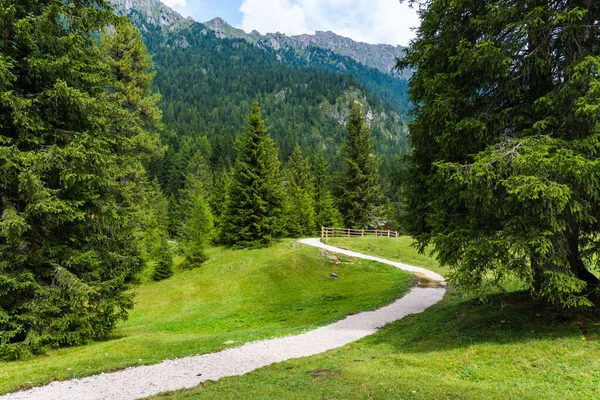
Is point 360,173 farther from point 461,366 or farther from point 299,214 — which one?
point 461,366

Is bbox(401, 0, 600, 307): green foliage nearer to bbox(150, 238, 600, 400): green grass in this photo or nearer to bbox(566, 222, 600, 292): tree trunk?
bbox(566, 222, 600, 292): tree trunk

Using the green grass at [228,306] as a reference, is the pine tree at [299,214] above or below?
above

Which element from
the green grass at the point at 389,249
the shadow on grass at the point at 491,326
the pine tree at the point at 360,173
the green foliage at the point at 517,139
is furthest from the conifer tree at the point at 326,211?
the green foliage at the point at 517,139

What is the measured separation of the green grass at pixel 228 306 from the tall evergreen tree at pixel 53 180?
3.54ft

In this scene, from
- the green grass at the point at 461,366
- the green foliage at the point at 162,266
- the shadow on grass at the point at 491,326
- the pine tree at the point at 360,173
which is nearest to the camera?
the green grass at the point at 461,366

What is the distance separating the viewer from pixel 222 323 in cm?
1609

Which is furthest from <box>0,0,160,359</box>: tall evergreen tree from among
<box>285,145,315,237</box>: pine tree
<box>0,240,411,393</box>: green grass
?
<box>285,145,315,237</box>: pine tree

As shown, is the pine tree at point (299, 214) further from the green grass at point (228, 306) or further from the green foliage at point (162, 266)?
the green foliage at point (162, 266)

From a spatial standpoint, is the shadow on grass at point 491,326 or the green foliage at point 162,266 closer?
the shadow on grass at point 491,326

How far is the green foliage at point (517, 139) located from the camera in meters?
7.07

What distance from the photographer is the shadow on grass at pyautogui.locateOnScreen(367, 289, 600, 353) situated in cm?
802

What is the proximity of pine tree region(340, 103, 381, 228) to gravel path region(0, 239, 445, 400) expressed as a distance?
23771 mm

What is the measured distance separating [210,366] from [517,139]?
9431 mm

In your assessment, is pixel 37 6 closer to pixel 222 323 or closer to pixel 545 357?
pixel 222 323
